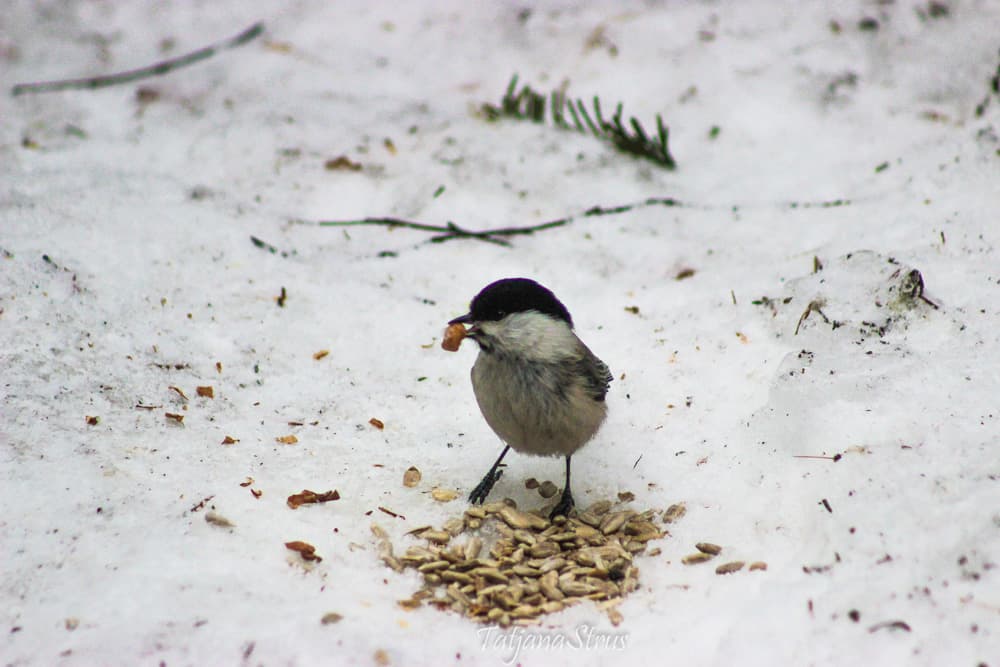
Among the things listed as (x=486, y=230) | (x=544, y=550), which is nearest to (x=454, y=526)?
(x=544, y=550)

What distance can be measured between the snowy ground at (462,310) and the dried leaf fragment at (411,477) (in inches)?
1.2

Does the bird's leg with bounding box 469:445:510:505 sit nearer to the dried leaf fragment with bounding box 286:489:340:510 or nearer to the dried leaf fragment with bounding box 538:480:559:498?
the dried leaf fragment with bounding box 538:480:559:498

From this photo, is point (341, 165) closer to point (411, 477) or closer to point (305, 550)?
point (411, 477)

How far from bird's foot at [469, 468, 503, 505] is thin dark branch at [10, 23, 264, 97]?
3.59 meters

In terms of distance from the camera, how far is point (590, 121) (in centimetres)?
446

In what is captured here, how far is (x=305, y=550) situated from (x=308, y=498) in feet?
0.95

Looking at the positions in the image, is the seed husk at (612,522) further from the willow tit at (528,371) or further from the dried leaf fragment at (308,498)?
the dried leaf fragment at (308,498)

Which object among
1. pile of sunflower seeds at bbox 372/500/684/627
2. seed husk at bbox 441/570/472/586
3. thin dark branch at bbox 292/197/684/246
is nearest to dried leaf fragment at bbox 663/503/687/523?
pile of sunflower seeds at bbox 372/500/684/627

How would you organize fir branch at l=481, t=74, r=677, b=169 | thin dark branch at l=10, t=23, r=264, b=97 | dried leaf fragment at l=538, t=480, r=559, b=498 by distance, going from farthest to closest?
thin dark branch at l=10, t=23, r=264, b=97 < fir branch at l=481, t=74, r=677, b=169 < dried leaf fragment at l=538, t=480, r=559, b=498

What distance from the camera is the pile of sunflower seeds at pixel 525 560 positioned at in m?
2.37

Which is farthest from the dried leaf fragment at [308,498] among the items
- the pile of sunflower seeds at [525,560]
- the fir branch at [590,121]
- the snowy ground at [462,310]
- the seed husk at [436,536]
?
the fir branch at [590,121]

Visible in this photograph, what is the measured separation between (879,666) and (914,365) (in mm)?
1206

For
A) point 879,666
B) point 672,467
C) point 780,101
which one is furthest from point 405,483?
point 780,101

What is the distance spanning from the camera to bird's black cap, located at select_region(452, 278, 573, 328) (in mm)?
2699
